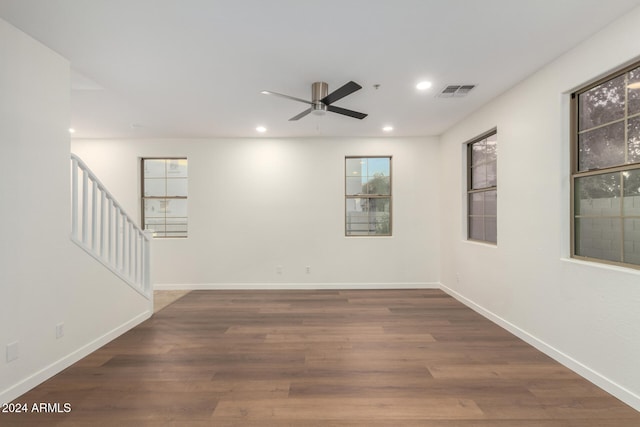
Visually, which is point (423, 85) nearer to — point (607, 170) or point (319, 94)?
point (319, 94)

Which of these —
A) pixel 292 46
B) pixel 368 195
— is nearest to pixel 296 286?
pixel 368 195

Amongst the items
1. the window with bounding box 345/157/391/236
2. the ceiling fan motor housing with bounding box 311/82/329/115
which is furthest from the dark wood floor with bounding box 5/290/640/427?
the ceiling fan motor housing with bounding box 311/82/329/115

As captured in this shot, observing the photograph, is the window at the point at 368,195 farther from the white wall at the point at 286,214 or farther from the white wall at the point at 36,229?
the white wall at the point at 36,229

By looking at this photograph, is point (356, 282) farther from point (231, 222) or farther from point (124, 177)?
point (124, 177)

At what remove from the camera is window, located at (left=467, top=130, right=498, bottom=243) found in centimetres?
392

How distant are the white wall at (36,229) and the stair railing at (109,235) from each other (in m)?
0.15

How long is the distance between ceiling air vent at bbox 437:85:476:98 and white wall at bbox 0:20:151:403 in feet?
12.2

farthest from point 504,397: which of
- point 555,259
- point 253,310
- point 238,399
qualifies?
point 253,310

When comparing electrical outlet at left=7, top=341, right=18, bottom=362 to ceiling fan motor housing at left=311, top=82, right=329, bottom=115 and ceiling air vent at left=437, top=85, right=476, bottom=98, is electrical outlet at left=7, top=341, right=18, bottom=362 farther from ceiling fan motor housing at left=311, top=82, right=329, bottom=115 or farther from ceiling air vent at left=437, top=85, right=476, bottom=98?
ceiling air vent at left=437, top=85, right=476, bottom=98

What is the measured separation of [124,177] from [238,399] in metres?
4.79

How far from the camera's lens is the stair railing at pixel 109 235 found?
283cm

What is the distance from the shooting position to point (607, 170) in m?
2.33

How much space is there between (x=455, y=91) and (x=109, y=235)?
4.10m

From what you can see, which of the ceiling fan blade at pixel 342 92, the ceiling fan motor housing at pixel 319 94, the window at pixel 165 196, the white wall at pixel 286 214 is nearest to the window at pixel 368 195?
the white wall at pixel 286 214
